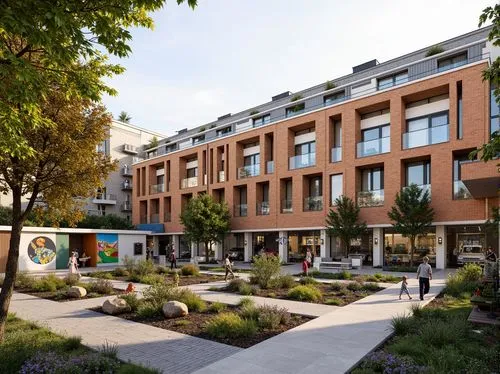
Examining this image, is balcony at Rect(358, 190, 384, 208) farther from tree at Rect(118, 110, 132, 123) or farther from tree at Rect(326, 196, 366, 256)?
tree at Rect(118, 110, 132, 123)

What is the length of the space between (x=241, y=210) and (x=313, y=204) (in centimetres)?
872

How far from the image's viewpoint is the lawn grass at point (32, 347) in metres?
5.98

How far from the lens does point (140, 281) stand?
19953 mm

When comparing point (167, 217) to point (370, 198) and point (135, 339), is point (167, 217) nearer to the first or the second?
point (370, 198)

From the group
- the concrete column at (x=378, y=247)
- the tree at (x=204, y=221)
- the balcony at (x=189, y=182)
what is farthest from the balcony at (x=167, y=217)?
the concrete column at (x=378, y=247)

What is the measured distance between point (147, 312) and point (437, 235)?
21.8 metres

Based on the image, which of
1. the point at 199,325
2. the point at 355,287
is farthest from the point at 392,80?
the point at 199,325

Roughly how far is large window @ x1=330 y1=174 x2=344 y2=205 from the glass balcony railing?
27.6 feet

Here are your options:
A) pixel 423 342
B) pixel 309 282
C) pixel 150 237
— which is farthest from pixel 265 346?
pixel 150 237

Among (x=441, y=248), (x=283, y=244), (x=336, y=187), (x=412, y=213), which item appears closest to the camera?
(x=412, y=213)

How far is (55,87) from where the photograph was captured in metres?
9.30

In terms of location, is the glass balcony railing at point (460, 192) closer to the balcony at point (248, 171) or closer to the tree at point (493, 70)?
the balcony at point (248, 171)

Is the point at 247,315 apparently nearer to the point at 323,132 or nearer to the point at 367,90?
the point at 323,132

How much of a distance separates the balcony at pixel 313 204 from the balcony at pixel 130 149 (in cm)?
3616
